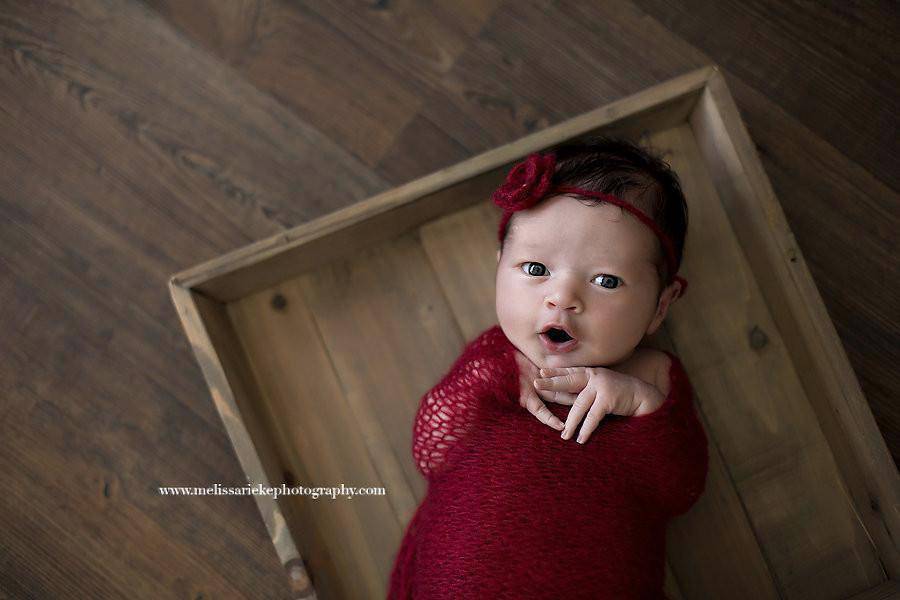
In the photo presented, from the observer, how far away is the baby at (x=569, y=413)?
0.80 m

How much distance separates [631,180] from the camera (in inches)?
32.6

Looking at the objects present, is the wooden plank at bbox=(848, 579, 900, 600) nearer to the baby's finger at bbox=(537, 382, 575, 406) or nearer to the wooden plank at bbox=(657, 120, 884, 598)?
the wooden plank at bbox=(657, 120, 884, 598)

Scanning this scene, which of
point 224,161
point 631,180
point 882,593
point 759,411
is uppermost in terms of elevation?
point 224,161

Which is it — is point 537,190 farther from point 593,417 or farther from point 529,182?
point 593,417

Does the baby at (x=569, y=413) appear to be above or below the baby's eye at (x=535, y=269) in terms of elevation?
below

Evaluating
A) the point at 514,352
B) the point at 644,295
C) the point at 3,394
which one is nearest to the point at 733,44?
the point at 644,295

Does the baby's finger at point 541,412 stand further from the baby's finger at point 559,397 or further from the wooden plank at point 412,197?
the wooden plank at point 412,197

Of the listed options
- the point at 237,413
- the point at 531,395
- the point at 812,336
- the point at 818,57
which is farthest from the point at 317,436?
the point at 818,57

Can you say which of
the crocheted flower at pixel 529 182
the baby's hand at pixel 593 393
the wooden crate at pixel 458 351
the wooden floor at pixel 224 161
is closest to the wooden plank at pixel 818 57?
the wooden floor at pixel 224 161

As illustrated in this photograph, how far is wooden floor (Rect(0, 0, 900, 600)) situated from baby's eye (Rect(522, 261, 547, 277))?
37 centimetres

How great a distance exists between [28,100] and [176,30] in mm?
287

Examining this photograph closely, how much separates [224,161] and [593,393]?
0.74 m

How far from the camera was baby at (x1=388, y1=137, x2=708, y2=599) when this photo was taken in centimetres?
80

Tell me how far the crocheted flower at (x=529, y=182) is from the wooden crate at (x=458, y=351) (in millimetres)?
83
